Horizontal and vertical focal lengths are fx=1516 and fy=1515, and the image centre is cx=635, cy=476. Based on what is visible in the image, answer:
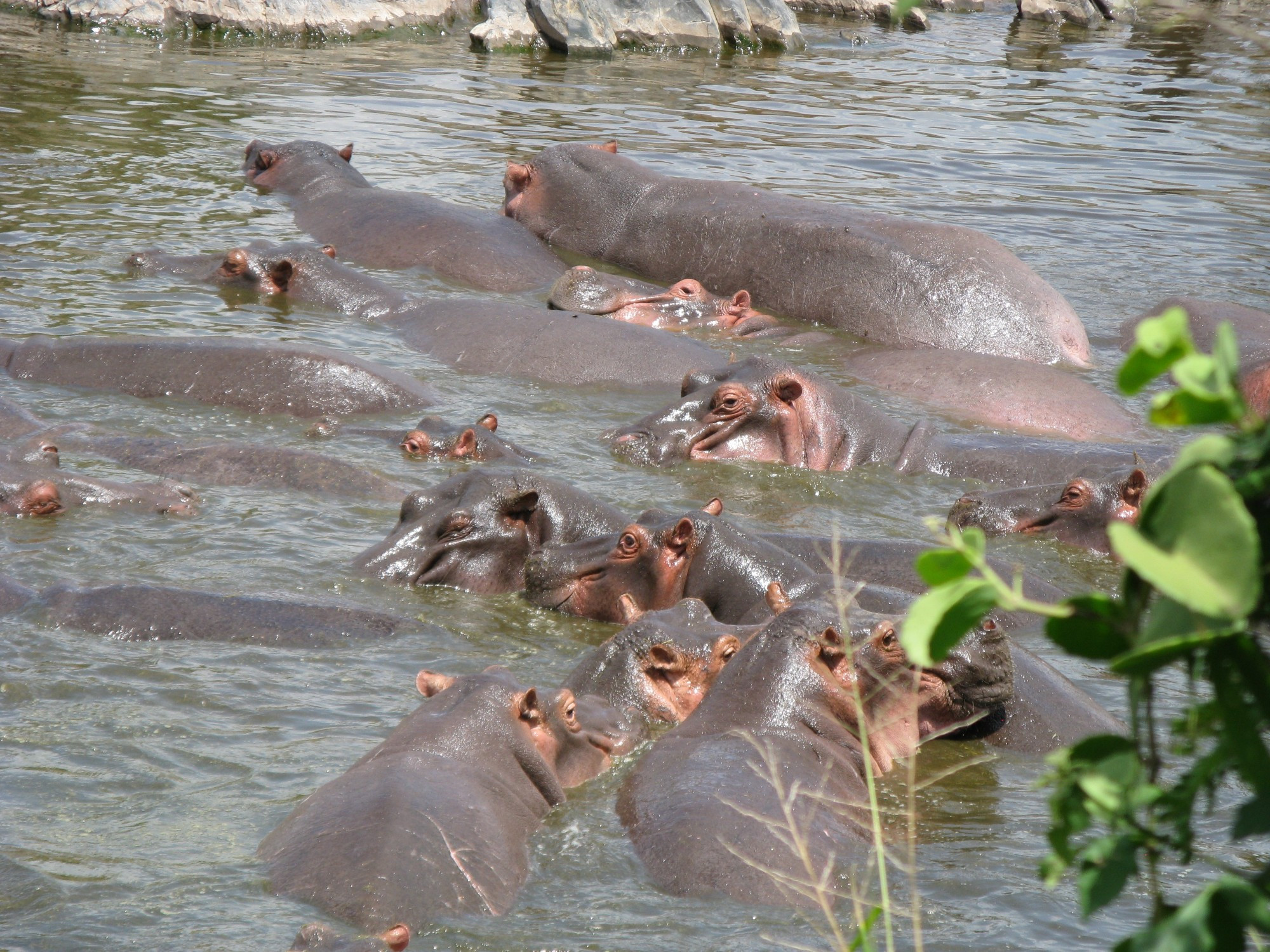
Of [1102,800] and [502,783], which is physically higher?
[1102,800]

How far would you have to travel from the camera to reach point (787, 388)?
23.4 ft

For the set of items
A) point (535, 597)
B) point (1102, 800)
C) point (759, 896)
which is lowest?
point (535, 597)

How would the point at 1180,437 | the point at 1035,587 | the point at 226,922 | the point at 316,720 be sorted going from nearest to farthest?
the point at 226,922, the point at 316,720, the point at 1035,587, the point at 1180,437

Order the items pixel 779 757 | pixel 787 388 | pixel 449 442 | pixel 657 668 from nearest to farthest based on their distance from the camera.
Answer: pixel 779 757 → pixel 657 668 → pixel 449 442 → pixel 787 388

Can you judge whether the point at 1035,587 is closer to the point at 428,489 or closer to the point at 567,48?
the point at 428,489

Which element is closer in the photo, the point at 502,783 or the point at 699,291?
the point at 502,783

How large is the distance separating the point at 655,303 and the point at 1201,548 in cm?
833

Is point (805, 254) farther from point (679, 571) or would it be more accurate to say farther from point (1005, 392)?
point (679, 571)

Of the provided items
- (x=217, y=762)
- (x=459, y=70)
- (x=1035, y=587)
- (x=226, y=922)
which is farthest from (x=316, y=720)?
(x=459, y=70)

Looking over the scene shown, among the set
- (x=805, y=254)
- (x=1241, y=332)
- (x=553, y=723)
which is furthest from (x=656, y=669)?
(x=1241, y=332)

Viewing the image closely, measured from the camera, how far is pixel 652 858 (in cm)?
349

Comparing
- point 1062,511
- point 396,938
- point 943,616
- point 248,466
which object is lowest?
point 248,466

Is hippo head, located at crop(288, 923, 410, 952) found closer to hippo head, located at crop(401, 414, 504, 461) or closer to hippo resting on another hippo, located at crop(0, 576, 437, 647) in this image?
hippo resting on another hippo, located at crop(0, 576, 437, 647)

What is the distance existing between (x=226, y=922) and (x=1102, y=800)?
7.89ft
